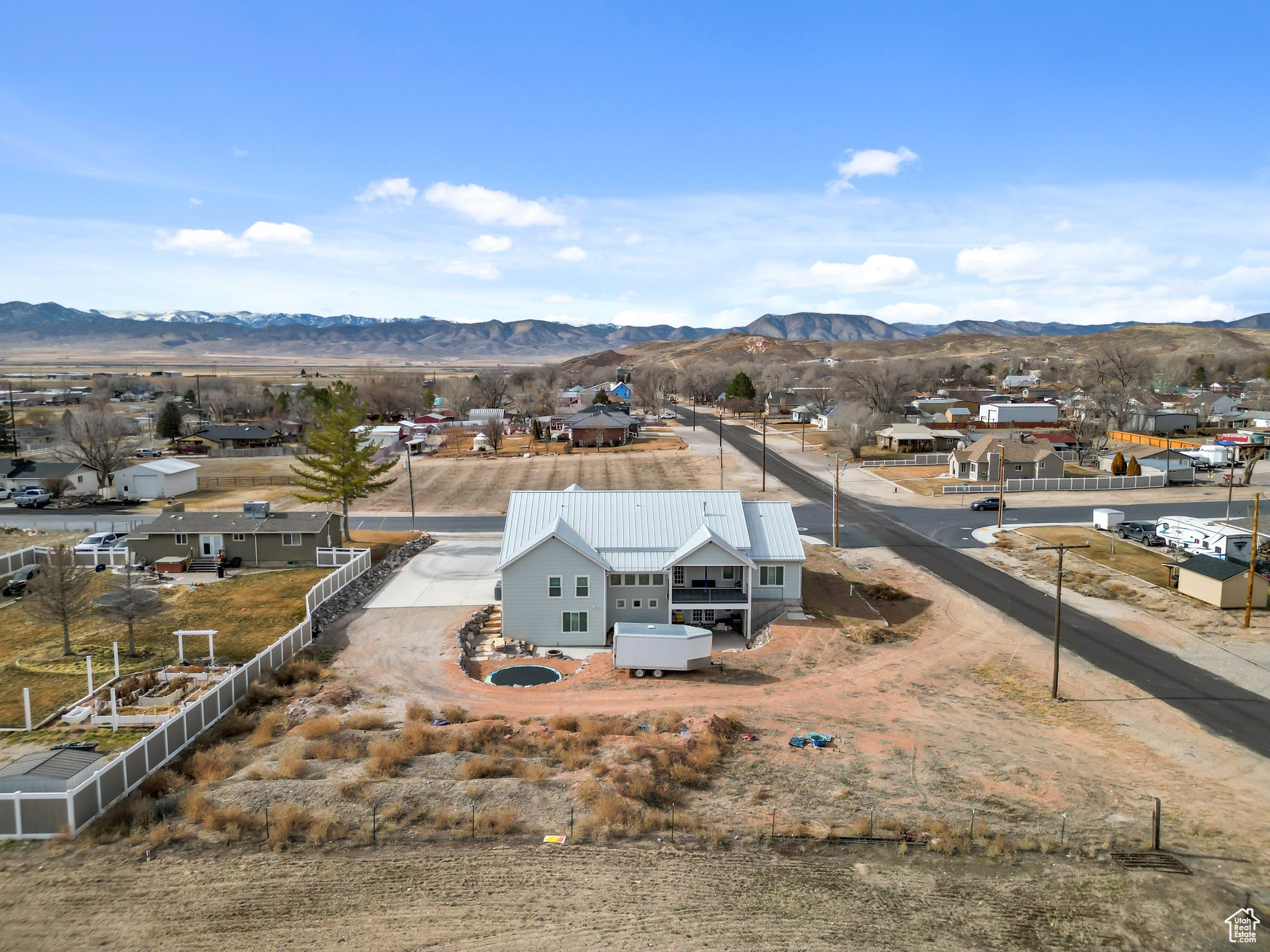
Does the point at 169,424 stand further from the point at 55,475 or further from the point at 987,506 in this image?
the point at 987,506

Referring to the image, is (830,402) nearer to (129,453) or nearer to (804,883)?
(129,453)

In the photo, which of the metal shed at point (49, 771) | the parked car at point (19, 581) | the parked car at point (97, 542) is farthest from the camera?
the parked car at point (97, 542)

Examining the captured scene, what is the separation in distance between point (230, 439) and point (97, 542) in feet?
174

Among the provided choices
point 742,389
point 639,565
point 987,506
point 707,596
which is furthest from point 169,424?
point 987,506

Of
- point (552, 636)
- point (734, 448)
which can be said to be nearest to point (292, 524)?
point (552, 636)

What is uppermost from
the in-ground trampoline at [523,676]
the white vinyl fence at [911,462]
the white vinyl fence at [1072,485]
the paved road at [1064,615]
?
the white vinyl fence at [911,462]

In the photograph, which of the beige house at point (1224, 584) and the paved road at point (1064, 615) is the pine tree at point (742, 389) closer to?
the paved road at point (1064, 615)

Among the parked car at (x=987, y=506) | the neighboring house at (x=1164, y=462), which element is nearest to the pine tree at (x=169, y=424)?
the parked car at (x=987, y=506)

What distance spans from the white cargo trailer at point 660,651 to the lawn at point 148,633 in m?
15.3

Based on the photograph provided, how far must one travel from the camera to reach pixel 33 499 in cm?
6681

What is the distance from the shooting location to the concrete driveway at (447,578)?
41.9 meters

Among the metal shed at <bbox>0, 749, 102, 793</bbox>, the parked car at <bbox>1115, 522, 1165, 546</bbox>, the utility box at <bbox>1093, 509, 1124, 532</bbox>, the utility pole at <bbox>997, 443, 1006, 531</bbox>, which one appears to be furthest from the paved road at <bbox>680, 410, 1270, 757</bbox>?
the metal shed at <bbox>0, 749, 102, 793</bbox>

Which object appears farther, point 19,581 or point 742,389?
point 742,389

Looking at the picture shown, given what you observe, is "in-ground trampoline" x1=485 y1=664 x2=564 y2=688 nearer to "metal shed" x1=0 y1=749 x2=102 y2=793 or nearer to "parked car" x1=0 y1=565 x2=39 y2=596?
"metal shed" x1=0 y1=749 x2=102 y2=793
